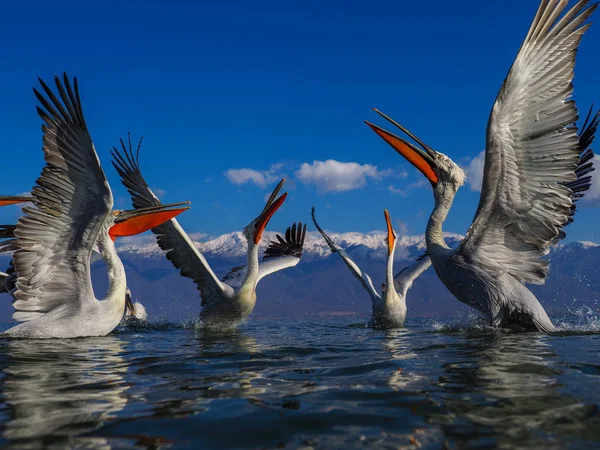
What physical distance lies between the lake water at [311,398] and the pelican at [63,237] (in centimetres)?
163

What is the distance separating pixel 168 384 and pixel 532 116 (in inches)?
198

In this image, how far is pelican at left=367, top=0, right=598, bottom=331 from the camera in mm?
6617

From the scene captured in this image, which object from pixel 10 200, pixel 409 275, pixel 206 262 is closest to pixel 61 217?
pixel 10 200

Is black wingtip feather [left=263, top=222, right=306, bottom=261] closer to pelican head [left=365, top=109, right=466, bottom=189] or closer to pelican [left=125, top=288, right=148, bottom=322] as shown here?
pelican [left=125, top=288, right=148, bottom=322]

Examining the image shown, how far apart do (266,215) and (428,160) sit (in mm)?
4140

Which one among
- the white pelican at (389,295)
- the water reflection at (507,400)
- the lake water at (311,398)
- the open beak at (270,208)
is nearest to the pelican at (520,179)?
the lake water at (311,398)

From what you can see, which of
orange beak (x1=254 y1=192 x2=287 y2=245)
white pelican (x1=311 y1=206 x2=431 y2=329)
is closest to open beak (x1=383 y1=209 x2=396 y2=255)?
white pelican (x1=311 y1=206 x2=431 y2=329)

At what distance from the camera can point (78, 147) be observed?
6.89 metres

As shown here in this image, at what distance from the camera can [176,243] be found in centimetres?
1129

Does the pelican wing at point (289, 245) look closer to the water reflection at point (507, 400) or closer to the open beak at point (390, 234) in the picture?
the open beak at point (390, 234)

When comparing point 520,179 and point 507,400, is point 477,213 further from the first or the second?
point 507,400

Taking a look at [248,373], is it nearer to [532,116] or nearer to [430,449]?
[430,449]

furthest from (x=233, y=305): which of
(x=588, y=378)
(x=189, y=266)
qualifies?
(x=588, y=378)

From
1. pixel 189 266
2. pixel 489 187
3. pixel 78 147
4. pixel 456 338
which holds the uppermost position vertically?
pixel 78 147
